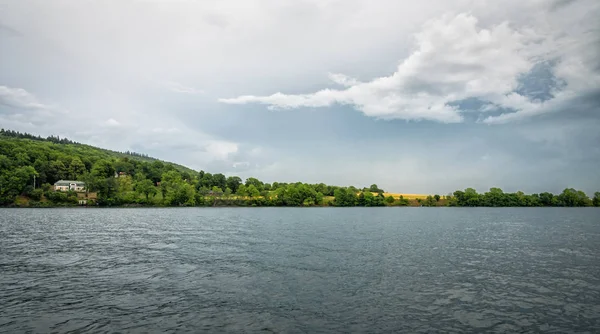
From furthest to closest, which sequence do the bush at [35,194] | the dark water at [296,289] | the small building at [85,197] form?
1. the small building at [85,197]
2. the bush at [35,194]
3. the dark water at [296,289]

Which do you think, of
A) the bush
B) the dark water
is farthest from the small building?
the dark water

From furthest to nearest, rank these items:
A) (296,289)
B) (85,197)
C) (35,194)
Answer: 1. (85,197)
2. (35,194)
3. (296,289)

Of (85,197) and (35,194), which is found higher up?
(35,194)

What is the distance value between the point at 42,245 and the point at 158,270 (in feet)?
81.9

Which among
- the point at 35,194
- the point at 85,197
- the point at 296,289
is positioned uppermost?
the point at 35,194

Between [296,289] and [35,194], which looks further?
[35,194]

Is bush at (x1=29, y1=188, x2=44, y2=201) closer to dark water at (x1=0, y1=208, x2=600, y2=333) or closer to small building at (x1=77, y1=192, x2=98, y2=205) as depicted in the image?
small building at (x1=77, y1=192, x2=98, y2=205)

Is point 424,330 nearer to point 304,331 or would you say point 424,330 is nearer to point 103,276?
point 304,331

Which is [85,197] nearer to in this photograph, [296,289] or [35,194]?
[35,194]

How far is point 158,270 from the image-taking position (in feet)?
100

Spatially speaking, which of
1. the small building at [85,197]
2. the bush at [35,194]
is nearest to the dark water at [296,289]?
the small building at [85,197]

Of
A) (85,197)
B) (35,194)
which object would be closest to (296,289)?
(85,197)

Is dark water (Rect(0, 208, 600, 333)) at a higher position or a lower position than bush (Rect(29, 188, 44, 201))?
lower

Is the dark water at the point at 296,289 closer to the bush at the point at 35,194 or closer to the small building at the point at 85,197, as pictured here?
the small building at the point at 85,197
